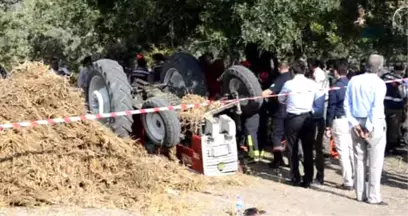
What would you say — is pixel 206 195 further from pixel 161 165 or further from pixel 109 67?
pixel 109 67

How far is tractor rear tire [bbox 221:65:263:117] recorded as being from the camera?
417 inches

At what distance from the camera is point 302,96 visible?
9781 millimetres

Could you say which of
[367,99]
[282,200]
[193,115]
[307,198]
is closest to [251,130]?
[193,115]

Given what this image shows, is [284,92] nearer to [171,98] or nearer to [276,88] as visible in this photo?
[276,88]

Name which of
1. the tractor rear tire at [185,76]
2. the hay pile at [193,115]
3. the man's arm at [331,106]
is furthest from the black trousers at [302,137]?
the tractor rear tire at [185,76]

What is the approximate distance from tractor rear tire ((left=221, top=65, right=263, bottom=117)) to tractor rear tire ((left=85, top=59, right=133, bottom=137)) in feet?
4.90

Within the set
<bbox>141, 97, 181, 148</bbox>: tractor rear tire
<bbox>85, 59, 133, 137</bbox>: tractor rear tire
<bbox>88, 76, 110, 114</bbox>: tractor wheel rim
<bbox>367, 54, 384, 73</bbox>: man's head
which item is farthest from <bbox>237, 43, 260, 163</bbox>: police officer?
<bbox>367, 54, 384, 73</bbox>: man's head

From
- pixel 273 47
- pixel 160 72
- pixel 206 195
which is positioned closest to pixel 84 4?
pixel 160 72

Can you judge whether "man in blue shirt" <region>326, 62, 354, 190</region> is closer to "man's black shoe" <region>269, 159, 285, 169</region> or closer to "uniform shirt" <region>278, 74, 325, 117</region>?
"uniform shirt" <region>278, 74, 325, 117</region>

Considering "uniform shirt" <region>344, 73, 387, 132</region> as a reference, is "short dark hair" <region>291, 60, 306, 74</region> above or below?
above

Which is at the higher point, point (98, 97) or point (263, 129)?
point (98, 97)

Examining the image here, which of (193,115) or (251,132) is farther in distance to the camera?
(251,132)

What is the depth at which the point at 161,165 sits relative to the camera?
9.44 m

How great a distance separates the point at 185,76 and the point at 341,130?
A: 9.24 feet
